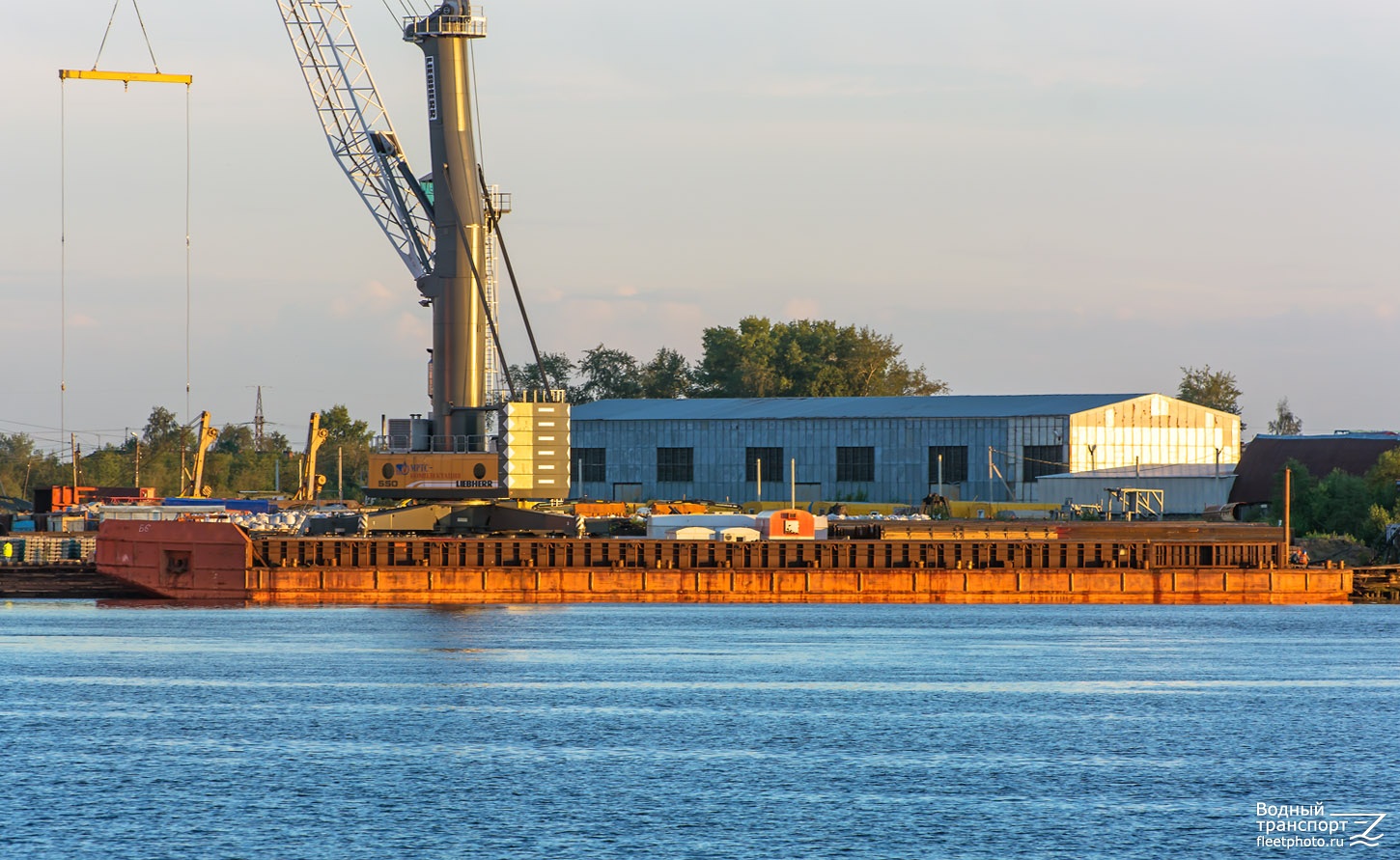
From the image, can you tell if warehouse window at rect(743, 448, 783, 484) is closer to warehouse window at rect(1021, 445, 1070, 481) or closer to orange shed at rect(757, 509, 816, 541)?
warehouse window at rect(1021, 445, 1070, 481)

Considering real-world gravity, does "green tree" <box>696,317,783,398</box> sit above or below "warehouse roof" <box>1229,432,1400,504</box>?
above

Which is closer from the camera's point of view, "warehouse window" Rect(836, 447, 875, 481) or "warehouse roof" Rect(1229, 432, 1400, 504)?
"warehouse roof" Rect(1229, 432, 1400, 504)

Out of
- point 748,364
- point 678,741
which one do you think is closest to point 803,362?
point 748,364

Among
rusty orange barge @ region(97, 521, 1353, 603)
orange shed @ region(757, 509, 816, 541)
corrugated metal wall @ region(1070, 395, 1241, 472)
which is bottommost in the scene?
rusty orange barge @ region(97, 521, 1353, 603)

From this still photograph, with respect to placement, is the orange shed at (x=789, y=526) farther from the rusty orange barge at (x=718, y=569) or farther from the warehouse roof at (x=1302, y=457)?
the warehouse roof at (x=1302, y=457)

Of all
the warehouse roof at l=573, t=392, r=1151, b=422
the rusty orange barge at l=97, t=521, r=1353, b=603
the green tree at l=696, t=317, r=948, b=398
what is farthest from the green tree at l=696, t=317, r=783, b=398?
the rusty orange barge at l=97, t=521, r=1353, b=603

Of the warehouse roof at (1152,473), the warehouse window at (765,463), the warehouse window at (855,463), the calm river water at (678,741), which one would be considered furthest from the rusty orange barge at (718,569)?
the warehouse window at (765,463)

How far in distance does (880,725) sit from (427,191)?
57.0 m

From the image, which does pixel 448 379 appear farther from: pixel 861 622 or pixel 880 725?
pixel 880 725

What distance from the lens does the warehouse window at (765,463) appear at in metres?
137

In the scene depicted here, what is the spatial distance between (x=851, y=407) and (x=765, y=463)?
9190 mm

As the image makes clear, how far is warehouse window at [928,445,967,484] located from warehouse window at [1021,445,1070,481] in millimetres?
4669

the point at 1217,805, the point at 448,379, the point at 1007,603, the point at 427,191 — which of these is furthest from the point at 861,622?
the point at 1217,805

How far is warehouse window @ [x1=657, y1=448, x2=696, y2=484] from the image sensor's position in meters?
140
